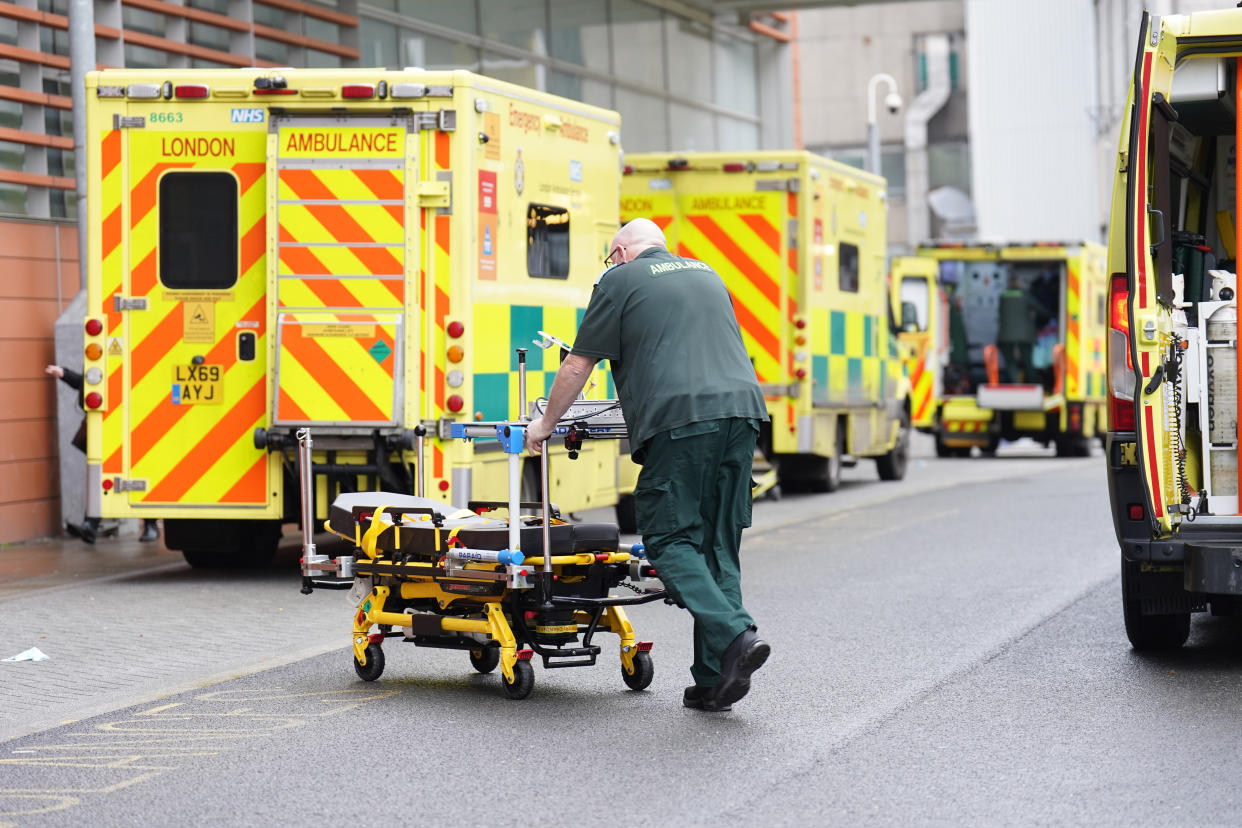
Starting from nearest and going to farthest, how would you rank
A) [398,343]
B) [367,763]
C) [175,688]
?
1. [367,763]
2. [175,688]
3. [398,343]

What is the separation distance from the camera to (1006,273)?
2628 centimetres

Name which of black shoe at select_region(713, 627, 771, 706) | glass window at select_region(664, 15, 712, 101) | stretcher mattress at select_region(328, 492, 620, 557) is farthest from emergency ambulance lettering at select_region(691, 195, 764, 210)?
black shoe at select_region(713, 627, 771, 706)

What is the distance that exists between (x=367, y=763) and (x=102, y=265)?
602 cm

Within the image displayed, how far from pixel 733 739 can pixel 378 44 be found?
13327 mm

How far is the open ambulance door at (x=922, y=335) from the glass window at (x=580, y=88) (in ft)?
16.7

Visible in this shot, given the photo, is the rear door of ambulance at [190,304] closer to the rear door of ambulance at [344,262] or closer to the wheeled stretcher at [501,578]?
the rear door of ambulance at [344,262]

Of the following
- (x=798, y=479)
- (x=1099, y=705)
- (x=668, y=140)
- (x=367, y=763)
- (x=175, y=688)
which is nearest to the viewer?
(x=367, y=763)

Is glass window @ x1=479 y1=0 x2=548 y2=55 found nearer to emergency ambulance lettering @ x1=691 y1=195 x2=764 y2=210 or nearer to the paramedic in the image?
emergency ambulance lettering @ x1=691 y1=195 x2=764 y2=210

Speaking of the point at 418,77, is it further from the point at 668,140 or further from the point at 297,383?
the point at 668,140

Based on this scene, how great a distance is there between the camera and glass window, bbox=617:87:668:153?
2364 centimetres

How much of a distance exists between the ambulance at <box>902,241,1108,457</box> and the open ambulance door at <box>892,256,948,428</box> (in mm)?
19

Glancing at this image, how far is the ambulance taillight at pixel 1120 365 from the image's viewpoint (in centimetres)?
764

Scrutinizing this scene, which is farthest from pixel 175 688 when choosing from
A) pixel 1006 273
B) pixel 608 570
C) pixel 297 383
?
pixel 1006 273

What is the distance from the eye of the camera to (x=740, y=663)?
665cm
